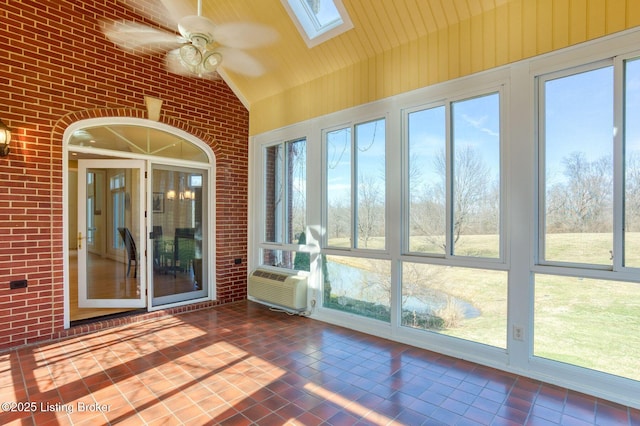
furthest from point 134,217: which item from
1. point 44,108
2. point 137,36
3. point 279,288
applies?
point 137,36

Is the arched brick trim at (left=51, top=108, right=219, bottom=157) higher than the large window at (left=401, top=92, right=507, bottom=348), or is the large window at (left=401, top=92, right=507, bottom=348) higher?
the arched brick trim at (left=51, top=108, right=219, bottom=157)

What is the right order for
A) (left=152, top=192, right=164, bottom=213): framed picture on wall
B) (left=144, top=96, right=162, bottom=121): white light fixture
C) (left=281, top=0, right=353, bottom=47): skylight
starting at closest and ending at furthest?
(left=281, top=0, right=353, bottom=47): skylight < (left=144, top=96, right=162, bottom=121): white light fixture < (left=152, top=192, right=164, bottom=213): framed picture on wall

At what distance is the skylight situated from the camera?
13.1 feet

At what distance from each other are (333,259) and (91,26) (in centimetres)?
409

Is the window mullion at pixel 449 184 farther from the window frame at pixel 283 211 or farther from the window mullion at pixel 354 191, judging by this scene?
the window frame at pixel 283 211

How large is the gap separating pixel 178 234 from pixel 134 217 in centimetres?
63

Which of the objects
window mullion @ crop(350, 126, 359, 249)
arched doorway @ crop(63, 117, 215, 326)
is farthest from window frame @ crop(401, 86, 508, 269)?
arched doorway @ crop(63, 117, 215, 326)

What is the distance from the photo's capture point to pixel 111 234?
479cm

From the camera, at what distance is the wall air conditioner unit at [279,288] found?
4641 millimetres

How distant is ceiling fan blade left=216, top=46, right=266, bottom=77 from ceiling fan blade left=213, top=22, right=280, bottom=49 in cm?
17

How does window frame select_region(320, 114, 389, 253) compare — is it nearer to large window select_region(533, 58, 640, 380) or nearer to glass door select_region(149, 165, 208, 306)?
large window select_region(533, 58, 640, 380)

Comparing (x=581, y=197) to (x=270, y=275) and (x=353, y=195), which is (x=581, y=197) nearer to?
(x=353, y=195)

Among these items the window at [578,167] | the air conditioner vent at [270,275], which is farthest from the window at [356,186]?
the window at [578,167]

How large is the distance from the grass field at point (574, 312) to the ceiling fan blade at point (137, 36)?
14.8 ft
